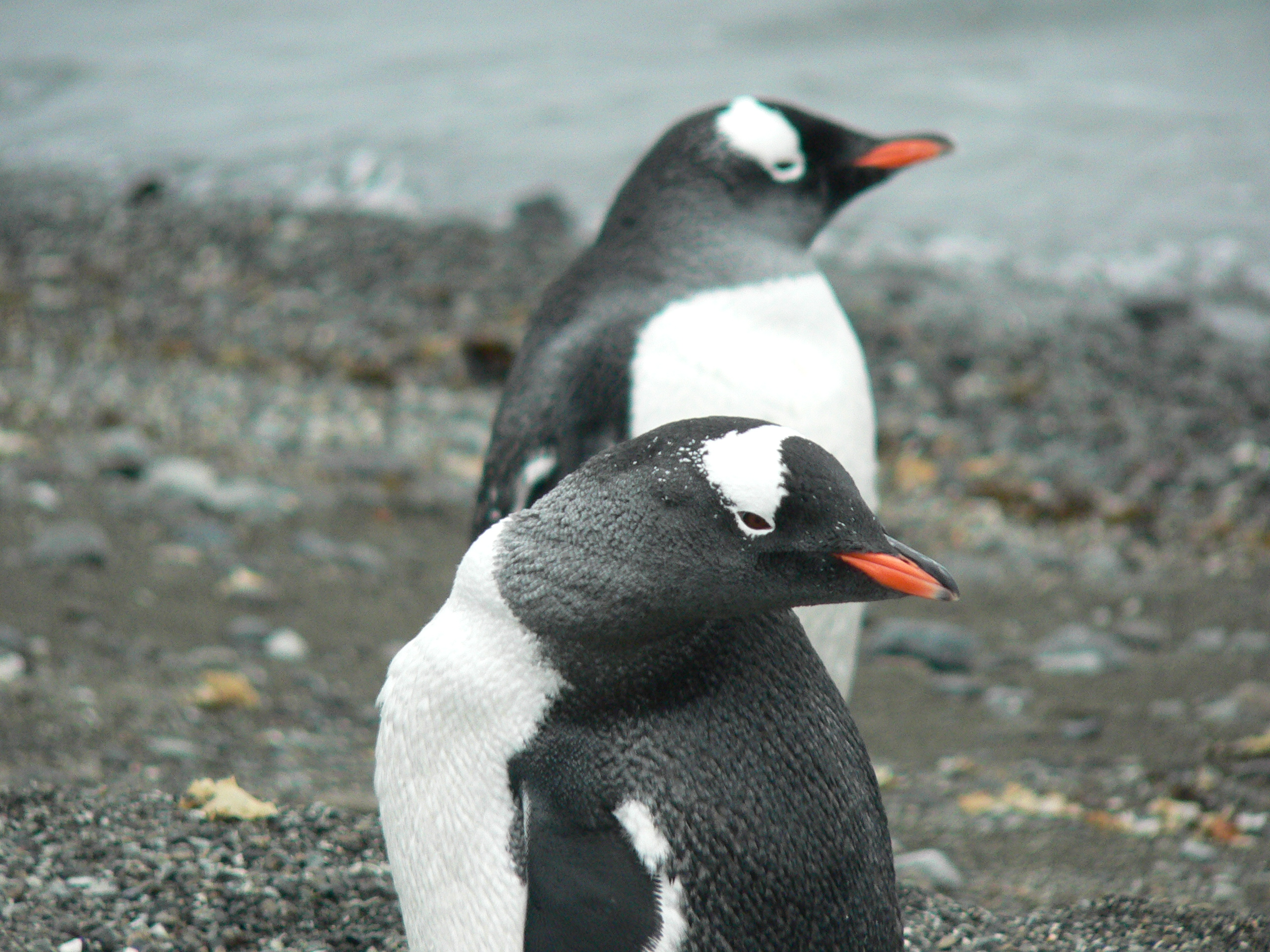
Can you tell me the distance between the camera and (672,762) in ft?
5.74

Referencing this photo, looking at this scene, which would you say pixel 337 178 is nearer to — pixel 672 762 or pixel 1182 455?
pixel 1182 455

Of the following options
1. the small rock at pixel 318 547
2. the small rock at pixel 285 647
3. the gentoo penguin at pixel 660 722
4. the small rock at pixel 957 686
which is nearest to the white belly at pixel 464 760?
the gentoo penguin at pixel 660 722

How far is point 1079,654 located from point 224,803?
243cm

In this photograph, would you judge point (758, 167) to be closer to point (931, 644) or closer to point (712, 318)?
point (712, 318)

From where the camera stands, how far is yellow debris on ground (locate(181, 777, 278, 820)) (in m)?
2.47

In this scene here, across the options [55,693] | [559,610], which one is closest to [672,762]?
[559,610]

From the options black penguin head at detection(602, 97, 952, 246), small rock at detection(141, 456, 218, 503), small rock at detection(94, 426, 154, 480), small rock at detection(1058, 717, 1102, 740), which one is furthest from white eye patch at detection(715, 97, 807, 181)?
small rock at detection(94, 426, 154, 480)

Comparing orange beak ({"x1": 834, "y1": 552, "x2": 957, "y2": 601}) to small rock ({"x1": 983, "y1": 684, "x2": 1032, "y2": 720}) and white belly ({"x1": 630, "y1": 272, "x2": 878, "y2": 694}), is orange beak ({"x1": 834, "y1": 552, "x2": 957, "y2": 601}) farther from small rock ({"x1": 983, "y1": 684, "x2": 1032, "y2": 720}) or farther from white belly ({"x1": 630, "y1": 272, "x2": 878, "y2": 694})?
small rock ({"x1": 983, "y1": 684, "x2": 1032, "y2": 720})

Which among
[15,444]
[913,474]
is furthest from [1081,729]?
[15,444]

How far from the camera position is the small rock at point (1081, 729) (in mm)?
3459

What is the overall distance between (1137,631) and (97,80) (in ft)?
34.9

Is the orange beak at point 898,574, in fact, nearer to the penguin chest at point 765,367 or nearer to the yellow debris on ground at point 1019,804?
the penguin chest at point 765,367

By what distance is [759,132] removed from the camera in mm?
3145

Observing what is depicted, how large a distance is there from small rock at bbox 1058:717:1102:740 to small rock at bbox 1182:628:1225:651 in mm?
555
